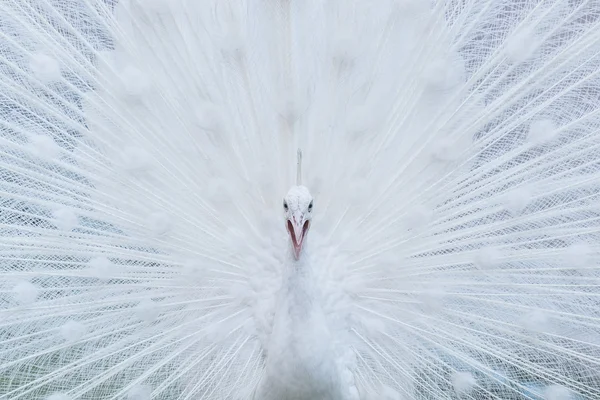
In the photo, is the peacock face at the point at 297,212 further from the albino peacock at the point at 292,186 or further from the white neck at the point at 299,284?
the albino peacock at the point at 292,186

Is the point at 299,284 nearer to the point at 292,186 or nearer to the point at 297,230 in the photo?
the point at 297,230

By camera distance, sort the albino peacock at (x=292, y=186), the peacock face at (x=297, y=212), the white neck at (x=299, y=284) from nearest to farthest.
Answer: the peacock face at (x=297, y=212) → the white neck at (x=299, y=284) → the albino peacock at (x=292, y=186)

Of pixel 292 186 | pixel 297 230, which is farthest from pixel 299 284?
pixel 292 186

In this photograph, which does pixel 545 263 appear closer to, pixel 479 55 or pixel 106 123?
pixel 479 55

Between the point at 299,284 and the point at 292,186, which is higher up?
the point at 292,186

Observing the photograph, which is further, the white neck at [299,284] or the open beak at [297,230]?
the white neck at [299,284]

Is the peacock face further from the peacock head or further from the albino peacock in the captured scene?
the albino peacock

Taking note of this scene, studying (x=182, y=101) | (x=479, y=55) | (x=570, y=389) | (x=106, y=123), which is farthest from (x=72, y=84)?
(x=570, y=389)

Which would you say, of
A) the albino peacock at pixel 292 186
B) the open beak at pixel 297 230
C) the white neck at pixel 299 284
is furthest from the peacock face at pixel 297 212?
the albino peacock at pixel 292 186
